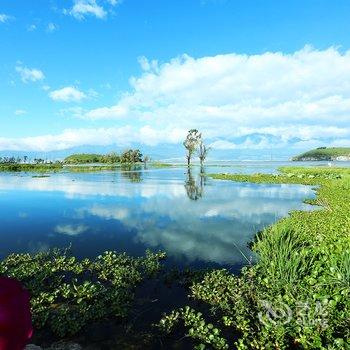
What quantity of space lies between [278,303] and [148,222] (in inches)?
742

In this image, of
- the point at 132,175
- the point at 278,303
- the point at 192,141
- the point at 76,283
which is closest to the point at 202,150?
the point at 192,141

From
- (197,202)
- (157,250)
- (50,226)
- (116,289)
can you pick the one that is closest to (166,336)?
(116,289)

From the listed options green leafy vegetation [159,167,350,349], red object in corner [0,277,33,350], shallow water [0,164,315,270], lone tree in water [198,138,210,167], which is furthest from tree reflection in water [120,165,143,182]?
red object in corner [0,277,33,350]

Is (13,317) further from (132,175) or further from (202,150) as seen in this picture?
(202,150)

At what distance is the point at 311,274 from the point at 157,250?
10.6m

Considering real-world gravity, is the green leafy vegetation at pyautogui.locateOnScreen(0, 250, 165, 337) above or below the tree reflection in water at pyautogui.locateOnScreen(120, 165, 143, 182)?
below

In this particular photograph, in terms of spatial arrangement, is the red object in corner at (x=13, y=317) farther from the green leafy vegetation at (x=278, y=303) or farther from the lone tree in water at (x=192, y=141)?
the lone tree in water at (x=192, y=141)

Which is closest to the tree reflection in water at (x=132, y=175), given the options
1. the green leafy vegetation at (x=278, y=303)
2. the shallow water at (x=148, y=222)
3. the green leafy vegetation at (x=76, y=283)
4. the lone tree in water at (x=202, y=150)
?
the shallow water at (x=148, y=222)

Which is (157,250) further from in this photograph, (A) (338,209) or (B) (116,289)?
(A) (338,209)

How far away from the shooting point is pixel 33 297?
535 inches

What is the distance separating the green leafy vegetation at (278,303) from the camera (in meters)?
9.98

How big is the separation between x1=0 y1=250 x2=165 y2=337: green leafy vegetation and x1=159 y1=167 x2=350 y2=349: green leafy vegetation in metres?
2.55

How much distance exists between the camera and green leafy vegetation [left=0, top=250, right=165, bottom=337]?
1197 centimetres

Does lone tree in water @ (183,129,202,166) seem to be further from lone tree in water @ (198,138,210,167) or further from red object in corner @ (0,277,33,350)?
red object in corner @ (0,277,33,350)
